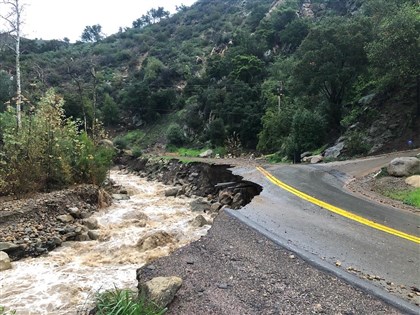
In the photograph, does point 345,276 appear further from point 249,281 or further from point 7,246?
point 7,246

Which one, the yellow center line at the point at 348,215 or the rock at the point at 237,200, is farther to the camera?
the rock at the point at 237,200

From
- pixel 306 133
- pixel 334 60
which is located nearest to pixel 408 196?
pixel 306 133

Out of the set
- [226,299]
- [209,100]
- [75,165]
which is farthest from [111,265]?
[209,100]

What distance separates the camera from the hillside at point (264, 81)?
763 inches

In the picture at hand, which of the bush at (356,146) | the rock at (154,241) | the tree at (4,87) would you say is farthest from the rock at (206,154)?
the tree at (4,87)

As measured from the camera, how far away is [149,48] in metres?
75.0

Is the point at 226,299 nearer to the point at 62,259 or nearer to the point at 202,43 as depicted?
the point at 62,259

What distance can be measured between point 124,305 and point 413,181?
9192mm

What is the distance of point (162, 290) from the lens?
13.5 ft

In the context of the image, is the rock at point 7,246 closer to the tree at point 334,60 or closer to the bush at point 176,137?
the tree at point 334,60

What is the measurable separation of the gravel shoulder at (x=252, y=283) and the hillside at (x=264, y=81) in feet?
31.4

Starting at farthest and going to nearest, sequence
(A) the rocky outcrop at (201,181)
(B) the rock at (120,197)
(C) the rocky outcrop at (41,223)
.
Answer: (B) the rock at (120,197) → (A) the rocky outcrop at (201,181) → (C) the rocky outcrop at (41,223)

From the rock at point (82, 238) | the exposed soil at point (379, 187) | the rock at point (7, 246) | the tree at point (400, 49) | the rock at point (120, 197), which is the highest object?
the tree at point (400, 49)

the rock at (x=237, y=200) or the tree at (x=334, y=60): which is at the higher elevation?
the tree at (x=334, y=60)
